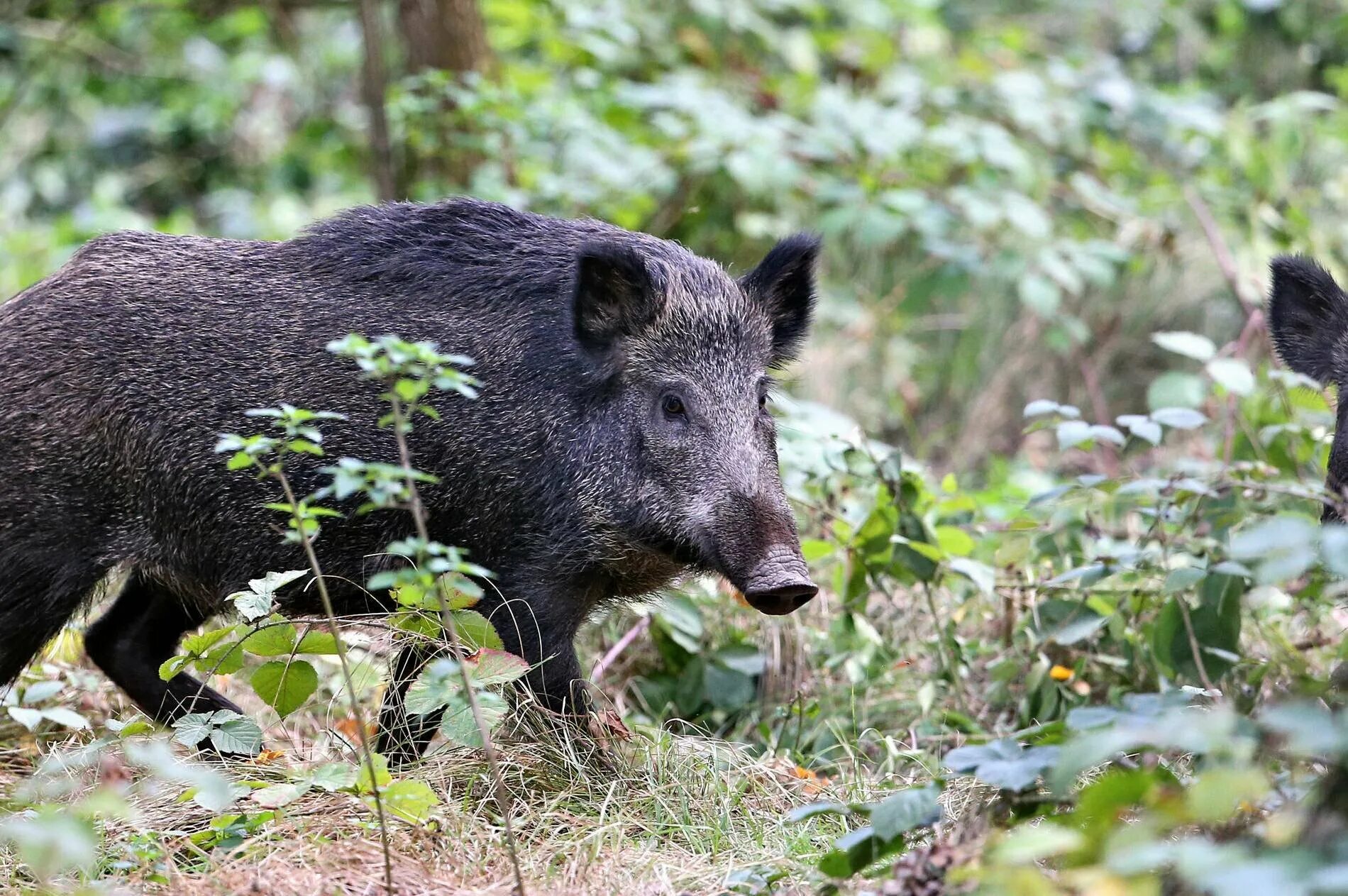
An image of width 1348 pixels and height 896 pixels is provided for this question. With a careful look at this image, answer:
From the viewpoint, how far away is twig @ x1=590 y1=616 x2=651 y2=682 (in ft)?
15.1

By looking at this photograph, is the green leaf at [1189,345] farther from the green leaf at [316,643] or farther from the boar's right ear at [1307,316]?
the green leaf at [316,643]

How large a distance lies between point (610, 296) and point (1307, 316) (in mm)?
1995

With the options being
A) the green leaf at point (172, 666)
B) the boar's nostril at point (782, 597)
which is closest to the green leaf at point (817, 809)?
the boar's nostril at point (782, 597)

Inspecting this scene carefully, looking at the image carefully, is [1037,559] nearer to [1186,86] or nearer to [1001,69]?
[1001,69]

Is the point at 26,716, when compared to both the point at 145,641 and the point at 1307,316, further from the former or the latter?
the point at 1307,316

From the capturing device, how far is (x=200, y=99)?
36.1 ft

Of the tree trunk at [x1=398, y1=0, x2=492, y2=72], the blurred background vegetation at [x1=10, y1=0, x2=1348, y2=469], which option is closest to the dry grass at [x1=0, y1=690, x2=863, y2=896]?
the blurred background vegetation at [x1=10, y1=0, x2=1348, y2=469]

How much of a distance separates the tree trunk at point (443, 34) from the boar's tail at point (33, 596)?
14.8 feet

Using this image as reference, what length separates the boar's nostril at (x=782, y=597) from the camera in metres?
3.48

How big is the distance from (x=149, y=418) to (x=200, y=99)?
7.82 m

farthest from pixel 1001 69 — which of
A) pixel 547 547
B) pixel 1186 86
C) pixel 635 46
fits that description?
pixel 547 547

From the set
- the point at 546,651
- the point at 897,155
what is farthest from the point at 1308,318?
the point at 897,155

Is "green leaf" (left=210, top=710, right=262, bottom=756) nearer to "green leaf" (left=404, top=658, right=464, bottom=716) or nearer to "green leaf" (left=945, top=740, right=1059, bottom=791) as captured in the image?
"green leaf" (left=404, top=658, right=464, bottom=716)

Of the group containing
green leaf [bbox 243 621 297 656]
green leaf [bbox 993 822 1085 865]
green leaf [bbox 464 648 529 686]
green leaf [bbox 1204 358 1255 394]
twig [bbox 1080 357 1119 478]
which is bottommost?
twig [bbox 1080 357 1119 478]
